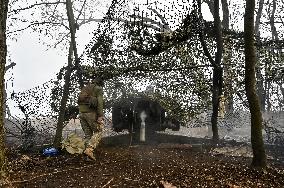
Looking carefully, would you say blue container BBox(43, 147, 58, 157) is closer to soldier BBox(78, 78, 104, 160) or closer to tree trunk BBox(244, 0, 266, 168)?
soldier BBox(78, 78, 104, 160)

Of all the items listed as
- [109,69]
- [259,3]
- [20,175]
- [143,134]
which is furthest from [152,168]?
[259,3]

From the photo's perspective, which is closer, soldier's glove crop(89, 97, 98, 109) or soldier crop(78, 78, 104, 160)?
A: soldier crop(78, 78, 104, 160)

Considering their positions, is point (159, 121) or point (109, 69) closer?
point (109, 69)

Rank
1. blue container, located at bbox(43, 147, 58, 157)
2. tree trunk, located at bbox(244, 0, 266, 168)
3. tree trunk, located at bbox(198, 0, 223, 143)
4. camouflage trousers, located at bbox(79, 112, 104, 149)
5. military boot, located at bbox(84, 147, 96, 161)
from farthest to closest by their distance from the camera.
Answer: tree trunk, located at bbox(198, 0, 223, 143) < camouflage trousers, located at bbox(79, 112, 104, 149) < blue container, located at bbox(43, 147, 58, 157) < military boot, located at bbox(84, 147, 96, 161) < tree trunk, located at bbox(244, 0, 266, 168)

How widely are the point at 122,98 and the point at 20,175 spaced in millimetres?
7423

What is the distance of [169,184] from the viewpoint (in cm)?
595

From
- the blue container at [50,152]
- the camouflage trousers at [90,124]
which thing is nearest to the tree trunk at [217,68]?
the camouflage trousers at [90,124]

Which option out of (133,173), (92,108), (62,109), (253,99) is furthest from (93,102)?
(253,99)

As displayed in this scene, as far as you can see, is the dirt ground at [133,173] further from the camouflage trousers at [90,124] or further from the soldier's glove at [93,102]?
the soldier's glove at [93,102]

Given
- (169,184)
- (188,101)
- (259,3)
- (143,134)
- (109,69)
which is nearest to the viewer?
(169,184)

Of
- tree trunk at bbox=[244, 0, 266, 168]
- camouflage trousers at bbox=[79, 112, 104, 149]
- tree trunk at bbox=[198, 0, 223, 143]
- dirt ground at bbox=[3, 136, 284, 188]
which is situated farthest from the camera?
tree trunk at bbox=[198, 0, 223, 143]

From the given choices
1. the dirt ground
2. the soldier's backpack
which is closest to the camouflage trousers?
the soldier's backpack

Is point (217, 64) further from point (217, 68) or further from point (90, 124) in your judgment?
point (90, 124)

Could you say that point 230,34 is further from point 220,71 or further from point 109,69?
point 109,69
